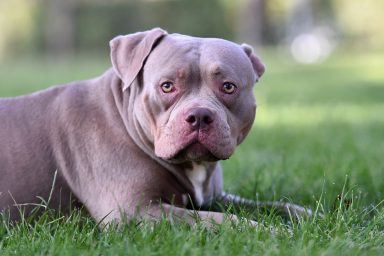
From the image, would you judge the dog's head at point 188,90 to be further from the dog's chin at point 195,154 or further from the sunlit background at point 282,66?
the sunlit background at point 282,66

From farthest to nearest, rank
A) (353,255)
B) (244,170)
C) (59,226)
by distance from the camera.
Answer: (244,170)
(59,226)
(353,255)

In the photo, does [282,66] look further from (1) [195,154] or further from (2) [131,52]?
(1) [195,154]

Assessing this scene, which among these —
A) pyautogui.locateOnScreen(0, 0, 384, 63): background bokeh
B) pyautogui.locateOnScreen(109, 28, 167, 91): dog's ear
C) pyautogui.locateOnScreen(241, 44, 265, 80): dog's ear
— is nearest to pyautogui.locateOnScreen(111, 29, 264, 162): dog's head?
pyautogui.locateOnScreen(109, 28, 167, 91): dog's ear

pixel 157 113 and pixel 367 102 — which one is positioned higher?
pixel 157 113

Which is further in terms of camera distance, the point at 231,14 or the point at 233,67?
the point at 231,14

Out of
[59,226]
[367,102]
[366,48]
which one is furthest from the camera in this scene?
[366,48]

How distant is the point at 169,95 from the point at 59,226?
0.89 m

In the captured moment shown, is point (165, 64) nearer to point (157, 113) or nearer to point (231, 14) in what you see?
point (157, 113)

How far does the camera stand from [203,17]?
31.9 m

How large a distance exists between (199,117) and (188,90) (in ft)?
0.97

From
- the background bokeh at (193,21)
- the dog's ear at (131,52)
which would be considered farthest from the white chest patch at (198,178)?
the background bokeh at (193,21)

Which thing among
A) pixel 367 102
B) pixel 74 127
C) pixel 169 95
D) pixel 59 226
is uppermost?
pixel 169 95

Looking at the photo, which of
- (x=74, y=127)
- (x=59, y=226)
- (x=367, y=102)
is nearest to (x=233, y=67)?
(x=74, y=127)

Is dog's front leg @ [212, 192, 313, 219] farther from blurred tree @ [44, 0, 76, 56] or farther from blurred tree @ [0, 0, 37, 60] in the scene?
blurred tree @ [0, 0, 37, 60]
